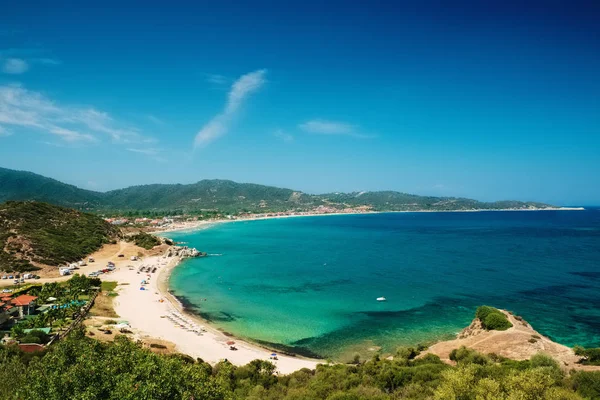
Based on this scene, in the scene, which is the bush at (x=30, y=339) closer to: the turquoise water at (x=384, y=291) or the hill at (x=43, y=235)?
the turquoise water at (x=384, y=291)

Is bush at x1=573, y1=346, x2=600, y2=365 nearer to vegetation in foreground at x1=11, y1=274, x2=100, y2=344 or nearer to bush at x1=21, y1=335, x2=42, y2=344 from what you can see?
bush at x1=21, y1=335, x2=42, y2=344

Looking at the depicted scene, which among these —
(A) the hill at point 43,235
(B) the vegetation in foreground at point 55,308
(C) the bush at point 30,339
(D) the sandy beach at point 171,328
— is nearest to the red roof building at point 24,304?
(B) the vegetation in foreground at point 55,308

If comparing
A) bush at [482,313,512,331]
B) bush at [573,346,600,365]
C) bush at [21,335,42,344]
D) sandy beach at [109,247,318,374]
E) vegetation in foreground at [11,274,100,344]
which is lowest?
sandy beach at [109,247,318,374]

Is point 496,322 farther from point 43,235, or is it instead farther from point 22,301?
point 43,235

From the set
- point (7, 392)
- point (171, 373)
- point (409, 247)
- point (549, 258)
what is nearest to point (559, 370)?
point (171, 373)

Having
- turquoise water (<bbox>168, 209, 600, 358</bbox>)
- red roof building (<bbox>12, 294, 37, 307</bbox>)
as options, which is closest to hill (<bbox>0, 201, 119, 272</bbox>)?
turquoise water (<bbox>168, 209, 600, 358</bbox>)

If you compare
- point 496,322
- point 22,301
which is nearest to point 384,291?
point 496,322
